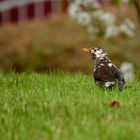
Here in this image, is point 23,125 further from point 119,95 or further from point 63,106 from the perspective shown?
point 119,95

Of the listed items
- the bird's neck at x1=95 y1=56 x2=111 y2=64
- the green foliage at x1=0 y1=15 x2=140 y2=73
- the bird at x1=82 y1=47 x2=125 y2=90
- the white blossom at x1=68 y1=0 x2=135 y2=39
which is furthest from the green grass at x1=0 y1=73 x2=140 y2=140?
the green foliage at x1=0 y1=15 x2=140 y2=73

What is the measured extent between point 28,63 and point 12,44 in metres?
2.43

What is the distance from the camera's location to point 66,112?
30.0ft

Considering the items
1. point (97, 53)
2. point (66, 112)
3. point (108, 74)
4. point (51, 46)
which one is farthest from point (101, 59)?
point (51, 46)

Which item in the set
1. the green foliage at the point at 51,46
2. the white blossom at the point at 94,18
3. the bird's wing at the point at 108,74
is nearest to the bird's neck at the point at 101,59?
the bird's wing at the point at 108,74

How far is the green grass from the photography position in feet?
27.0

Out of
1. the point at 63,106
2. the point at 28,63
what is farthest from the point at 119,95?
the point at 28,63

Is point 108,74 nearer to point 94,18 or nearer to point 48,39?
point 94,18

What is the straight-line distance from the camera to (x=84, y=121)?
28.5 ft

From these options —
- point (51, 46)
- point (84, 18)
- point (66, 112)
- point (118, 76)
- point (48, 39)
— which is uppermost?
point (84, 18)

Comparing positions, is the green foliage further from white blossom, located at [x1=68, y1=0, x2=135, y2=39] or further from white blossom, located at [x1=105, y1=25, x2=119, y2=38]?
white blossom, located at [x1=105, y1=25, x2=119, y2=38]

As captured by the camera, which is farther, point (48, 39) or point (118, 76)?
point (48, 39)

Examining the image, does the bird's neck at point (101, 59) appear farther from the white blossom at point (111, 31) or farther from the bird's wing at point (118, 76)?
the white blossom at point (111, 31)

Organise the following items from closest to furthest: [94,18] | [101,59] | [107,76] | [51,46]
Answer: [107,76] → [101,59] → [94,18] → [51,46]
